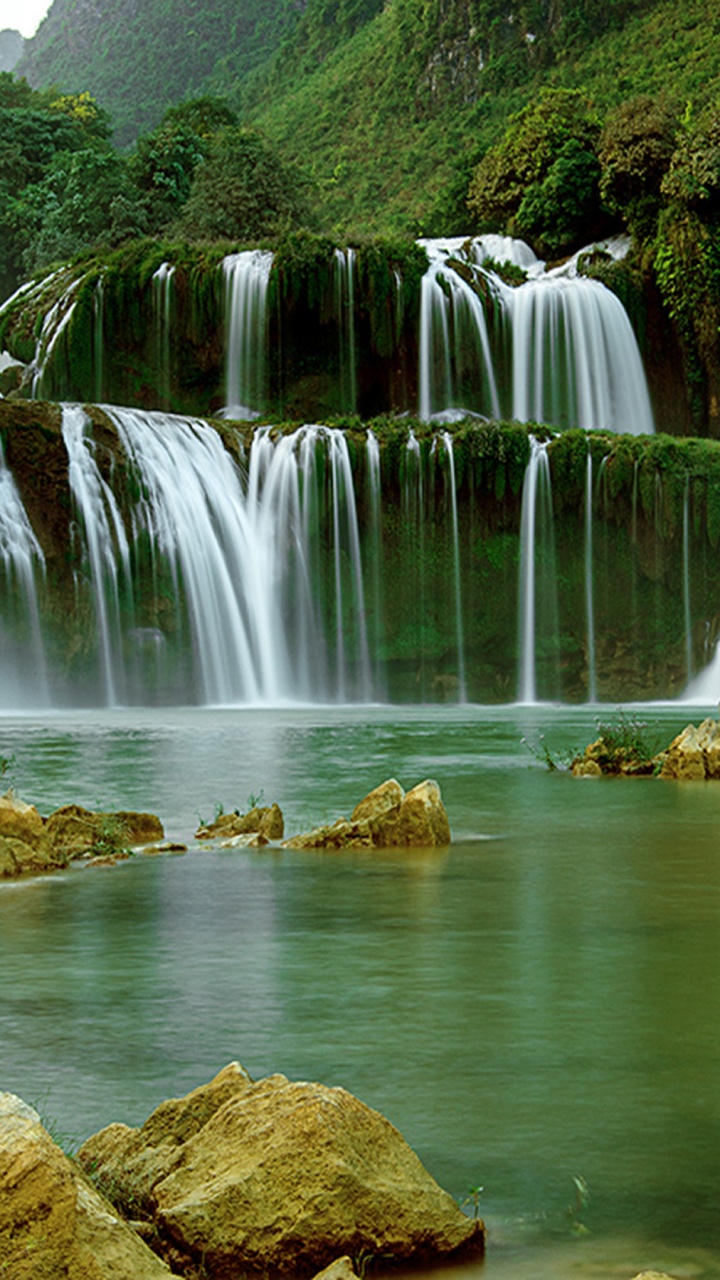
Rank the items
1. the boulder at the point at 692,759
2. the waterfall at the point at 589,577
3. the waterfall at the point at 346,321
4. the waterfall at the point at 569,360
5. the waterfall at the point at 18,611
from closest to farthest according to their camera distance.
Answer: the boulder at the point at 692,759
the waterfall at the point at 18,611
the waterfall at the point at 589,577
the waterfall at the point at 346,321
the waterfall at the point at 569,360

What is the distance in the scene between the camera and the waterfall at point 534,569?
27.2 metres

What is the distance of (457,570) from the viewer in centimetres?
2736

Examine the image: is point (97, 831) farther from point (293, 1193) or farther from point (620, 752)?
point (293, 1193)

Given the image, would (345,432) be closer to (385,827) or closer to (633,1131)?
(385,827)

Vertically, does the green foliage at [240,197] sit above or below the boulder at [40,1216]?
above

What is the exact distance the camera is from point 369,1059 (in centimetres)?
432

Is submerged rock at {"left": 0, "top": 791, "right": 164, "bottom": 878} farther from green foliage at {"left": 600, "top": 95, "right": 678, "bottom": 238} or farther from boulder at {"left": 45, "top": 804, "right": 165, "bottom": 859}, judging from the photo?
green foliage at {"left": 600, "top": 95, "right": 678, "bottom": 238}

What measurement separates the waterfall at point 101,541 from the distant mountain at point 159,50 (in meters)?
92.8

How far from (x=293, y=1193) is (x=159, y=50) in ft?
445

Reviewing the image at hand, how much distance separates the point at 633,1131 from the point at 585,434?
2439 cm

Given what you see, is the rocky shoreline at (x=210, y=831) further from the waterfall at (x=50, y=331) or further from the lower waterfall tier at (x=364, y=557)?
the waterfall at (x=50, y=331)

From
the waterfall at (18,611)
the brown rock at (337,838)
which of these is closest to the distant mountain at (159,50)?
the waterfall at (18,611)

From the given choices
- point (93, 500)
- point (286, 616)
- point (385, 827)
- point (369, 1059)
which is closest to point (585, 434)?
point (286, 616)

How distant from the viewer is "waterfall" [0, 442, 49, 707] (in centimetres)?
2447
